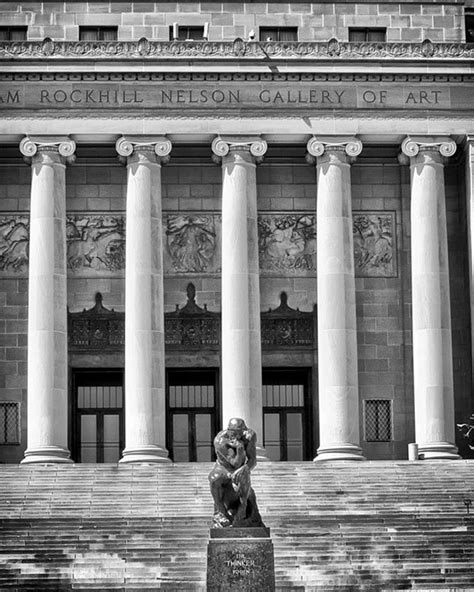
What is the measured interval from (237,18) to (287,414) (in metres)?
14.8

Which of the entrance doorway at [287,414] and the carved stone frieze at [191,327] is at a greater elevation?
the carved stone frieze at [191,327]

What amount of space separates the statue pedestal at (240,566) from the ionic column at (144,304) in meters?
20.9

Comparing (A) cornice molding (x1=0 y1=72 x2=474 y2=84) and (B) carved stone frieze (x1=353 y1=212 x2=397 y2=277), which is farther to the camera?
(B) carved stone frieze (x1=353 y1=212 x2=397 y2=277)

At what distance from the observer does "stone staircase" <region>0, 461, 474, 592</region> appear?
47.9m

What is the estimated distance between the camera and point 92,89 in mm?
63469

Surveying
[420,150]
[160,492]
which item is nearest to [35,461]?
[160,492]

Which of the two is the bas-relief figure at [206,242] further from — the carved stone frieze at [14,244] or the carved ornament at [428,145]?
the carved ornament at [428,145]

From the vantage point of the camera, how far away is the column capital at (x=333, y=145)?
2505 inches

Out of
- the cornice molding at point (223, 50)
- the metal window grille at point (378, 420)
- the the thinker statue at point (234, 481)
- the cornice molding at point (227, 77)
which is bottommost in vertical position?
the the thinker statue at point (234, 481)

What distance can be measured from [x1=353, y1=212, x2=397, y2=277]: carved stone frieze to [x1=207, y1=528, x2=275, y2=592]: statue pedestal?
2728 centimetres

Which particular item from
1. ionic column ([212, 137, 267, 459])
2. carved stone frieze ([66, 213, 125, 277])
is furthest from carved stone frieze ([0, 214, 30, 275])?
ionic column ([212, 137, 267, 459])

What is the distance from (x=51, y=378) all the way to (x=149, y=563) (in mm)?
14344

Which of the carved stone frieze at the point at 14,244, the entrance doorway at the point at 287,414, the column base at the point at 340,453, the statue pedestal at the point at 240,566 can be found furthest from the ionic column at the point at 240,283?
the statue pedestal at the point at 240,566

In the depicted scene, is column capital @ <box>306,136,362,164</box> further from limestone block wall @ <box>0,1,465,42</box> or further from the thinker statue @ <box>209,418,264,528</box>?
the thinker statue @ <box>209,418,264,528</box>
